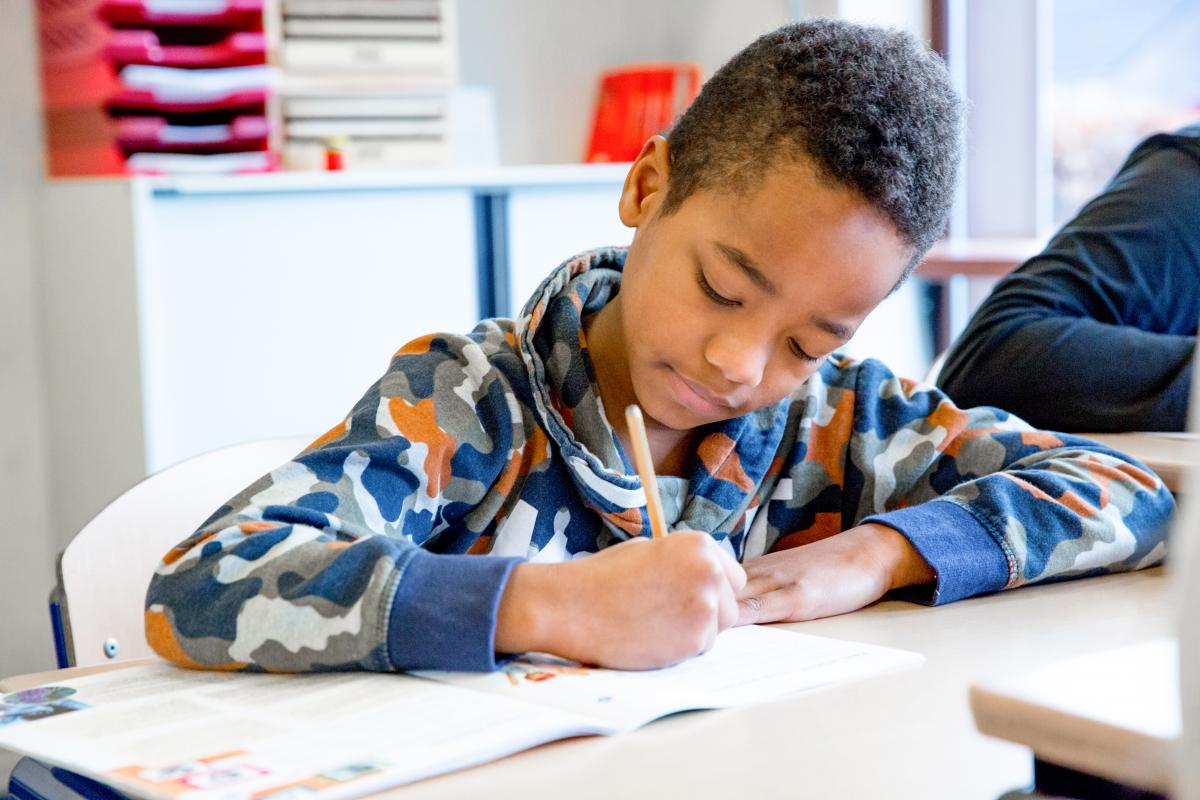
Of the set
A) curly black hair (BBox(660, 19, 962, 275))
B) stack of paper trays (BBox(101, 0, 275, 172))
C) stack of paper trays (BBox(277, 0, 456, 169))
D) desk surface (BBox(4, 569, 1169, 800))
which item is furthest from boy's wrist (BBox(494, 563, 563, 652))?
stack of paper trays (BBox(277, 0, 456, 169))

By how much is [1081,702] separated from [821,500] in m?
0.67

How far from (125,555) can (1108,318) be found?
3.39 feet

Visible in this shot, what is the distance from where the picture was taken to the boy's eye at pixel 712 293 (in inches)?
36.0

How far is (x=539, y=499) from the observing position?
0.98m

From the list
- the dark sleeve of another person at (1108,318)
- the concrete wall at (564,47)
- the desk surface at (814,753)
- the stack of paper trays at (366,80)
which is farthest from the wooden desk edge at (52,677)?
the concrete wall at (564,47)

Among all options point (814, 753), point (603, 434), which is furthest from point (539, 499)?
point (814, 753)

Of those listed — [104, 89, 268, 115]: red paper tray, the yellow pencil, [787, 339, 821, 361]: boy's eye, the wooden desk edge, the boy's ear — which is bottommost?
the wooden desk edge

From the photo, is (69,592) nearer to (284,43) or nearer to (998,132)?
(284,43)

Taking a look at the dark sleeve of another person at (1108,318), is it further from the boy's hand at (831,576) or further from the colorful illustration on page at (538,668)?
the colorful illustration on page at (538,668)

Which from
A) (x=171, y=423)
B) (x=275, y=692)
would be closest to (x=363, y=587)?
(x=275, y=692)

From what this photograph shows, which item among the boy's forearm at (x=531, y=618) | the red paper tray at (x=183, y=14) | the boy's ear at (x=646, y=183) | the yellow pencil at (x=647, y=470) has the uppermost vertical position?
the red paper tray at (x=183, y=14)

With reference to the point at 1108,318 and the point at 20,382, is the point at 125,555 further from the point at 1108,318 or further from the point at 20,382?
the point at 20,382

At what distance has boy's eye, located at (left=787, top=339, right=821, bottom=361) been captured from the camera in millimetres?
941

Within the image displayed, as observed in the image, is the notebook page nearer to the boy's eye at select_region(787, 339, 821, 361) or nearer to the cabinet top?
the boy's eye at select_region(787, 339, 821, 361)
